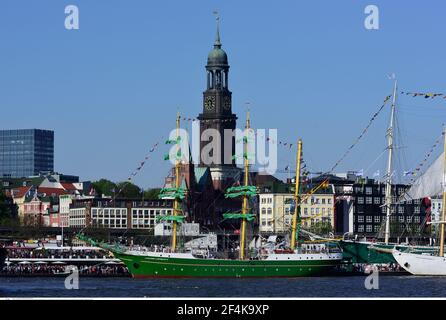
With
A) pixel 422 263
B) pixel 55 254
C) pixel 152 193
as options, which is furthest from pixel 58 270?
pixel 152 193

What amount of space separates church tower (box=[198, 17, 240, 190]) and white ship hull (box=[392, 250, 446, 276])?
7584 centimetres

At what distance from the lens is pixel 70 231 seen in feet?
499

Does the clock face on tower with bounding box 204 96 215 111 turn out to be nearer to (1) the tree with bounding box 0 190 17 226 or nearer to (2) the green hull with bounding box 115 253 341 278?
(1) the tree with bounding box 0 190 17 226

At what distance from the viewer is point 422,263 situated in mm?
91312

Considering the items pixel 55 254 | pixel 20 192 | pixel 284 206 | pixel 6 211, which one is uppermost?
pixel 20 192

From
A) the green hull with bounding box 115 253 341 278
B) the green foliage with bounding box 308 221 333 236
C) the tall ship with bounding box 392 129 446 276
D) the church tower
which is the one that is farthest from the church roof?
the green hull with bounding box 115 253 341 278

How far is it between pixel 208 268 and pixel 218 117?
82890 millimetres

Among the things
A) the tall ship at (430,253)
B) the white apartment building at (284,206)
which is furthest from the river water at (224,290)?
the white apartment building at (284,206)

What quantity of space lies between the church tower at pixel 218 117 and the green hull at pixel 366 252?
216 ft

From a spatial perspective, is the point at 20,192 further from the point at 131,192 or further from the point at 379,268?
the point at 379,268

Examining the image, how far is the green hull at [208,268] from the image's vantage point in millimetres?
88250

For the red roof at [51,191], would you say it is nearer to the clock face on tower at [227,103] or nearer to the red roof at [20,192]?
the red roof at [20,192]
